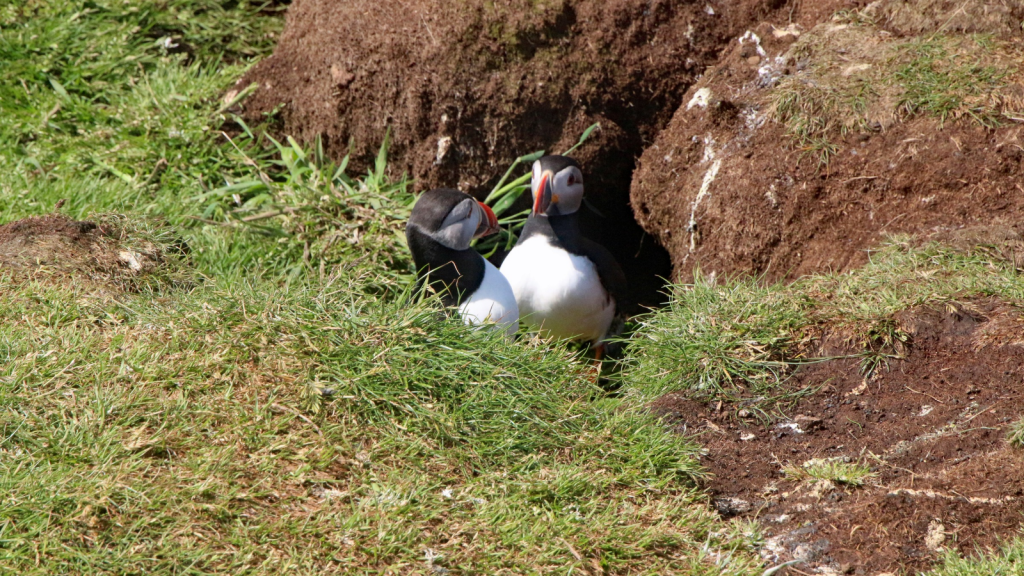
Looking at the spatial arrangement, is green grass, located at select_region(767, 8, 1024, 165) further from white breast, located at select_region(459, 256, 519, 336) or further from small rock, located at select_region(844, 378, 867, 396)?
white breast, located at select_region(459, 256, 519, 336)

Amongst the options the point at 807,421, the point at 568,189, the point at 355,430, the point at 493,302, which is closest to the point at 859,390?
the point at 807,421

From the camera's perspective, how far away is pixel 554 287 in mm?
4949

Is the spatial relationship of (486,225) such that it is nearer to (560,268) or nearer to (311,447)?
(560,268)

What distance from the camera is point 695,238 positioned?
197 inches

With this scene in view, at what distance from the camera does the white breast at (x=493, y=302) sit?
163 inches

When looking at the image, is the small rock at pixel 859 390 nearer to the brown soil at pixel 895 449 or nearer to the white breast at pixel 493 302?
the brown soil at pixel 895 449

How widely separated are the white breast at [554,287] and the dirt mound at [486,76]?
87 cm

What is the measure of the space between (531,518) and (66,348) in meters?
1.70

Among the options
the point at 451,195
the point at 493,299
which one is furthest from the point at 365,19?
the point at 493,299

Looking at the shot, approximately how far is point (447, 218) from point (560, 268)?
0.99m

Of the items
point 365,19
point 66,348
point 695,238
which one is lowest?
point 695,238

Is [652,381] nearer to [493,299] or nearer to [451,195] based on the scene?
[493,299]

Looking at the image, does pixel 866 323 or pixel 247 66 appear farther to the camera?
pixel 247 66

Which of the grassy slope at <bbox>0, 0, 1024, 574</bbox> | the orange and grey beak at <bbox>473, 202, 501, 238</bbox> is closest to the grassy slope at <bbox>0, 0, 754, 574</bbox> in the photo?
the grassy slope at <bbox>0, 0, 1024, 574</bbox>
